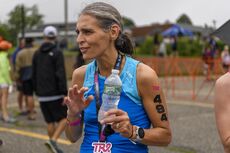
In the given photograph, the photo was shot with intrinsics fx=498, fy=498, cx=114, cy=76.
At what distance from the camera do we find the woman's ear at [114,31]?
2.90 meters

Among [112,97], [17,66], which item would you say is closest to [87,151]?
[112,97]

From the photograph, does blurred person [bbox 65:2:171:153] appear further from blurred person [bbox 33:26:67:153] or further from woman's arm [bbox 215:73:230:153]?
blurred person [bbox 33:26:67:153]

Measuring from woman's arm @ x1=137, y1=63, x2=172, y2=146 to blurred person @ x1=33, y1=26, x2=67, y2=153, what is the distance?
456cm

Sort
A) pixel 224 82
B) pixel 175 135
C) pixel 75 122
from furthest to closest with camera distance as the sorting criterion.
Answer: pixel 175 135 < pixel 75 122 < pixel 224 82

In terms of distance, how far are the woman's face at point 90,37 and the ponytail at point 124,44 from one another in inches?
6.4

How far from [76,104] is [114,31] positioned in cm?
48

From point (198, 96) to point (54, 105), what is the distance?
28.1 ft

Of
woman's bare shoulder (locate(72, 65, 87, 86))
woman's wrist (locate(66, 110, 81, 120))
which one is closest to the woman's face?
woman's bare shoulder (locate(72, 65, 87, 86))

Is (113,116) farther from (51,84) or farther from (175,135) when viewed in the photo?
(175,135)

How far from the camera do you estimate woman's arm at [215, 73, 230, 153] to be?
243 cm

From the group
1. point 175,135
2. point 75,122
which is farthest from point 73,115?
point 175,135

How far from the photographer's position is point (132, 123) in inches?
112

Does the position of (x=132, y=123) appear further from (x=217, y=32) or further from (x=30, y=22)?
(x=30, y=22)

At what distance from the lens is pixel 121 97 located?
282 centimetres
